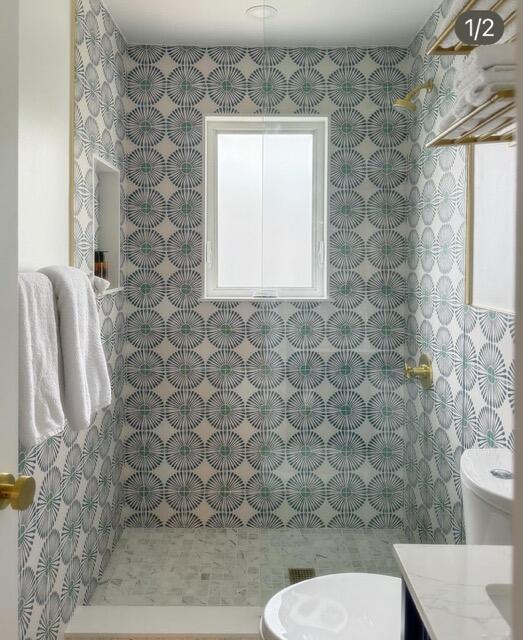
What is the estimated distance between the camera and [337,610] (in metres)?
1.63

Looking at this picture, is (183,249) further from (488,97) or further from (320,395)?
(488,97)

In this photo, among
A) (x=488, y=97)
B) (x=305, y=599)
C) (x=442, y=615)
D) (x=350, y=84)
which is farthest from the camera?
(x=350, y=84)

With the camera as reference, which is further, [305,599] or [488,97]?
[305,599]

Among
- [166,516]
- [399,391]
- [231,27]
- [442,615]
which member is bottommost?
[166,516]

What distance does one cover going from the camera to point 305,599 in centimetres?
169

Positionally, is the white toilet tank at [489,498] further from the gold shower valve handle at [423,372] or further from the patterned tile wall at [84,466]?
the patterned tile wall at [84,466]

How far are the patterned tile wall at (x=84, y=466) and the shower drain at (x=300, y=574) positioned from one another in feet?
2.54

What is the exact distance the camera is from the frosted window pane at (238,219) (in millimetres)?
3246

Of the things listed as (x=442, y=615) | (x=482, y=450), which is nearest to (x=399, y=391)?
(x=482, y=450)

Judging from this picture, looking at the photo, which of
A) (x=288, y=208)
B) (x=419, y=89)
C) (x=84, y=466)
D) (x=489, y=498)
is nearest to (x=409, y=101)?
(x=419, y=89)

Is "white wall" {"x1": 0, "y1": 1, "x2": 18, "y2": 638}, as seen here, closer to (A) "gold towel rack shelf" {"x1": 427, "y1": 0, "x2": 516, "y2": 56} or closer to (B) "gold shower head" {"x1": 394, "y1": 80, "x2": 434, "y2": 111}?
(A) "gold towel rack shelf" {"x1": 427, "y1": 0, "x2": 516, "y2": 56}

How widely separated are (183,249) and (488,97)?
83.4 inches

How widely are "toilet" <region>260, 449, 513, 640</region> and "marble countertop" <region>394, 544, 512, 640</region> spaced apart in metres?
0.20

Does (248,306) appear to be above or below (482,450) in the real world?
above
